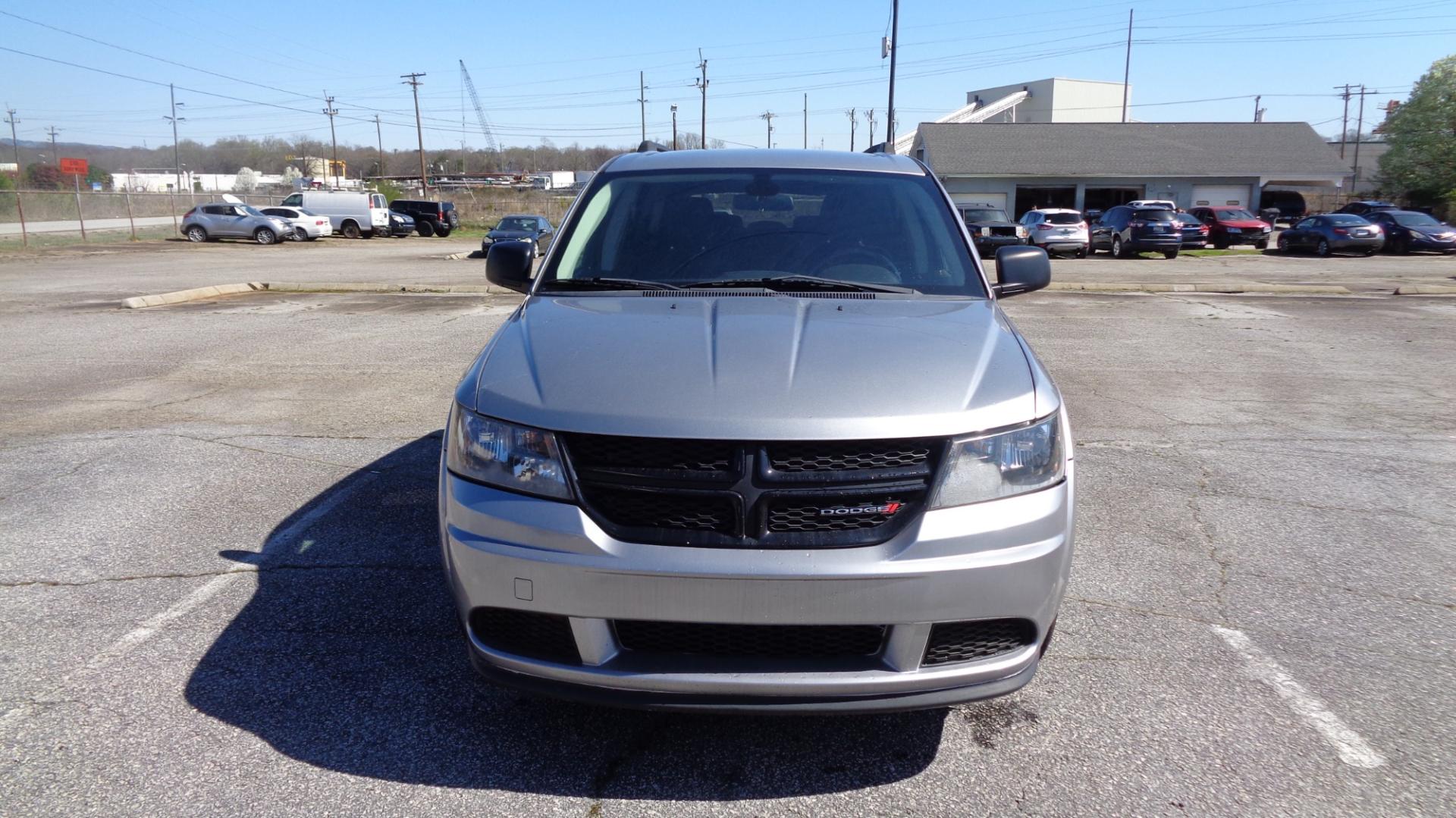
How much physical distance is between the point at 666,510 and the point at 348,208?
1769 inches

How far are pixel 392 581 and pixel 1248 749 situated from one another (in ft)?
10.3

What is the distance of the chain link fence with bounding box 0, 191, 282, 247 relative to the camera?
37781 millimetres

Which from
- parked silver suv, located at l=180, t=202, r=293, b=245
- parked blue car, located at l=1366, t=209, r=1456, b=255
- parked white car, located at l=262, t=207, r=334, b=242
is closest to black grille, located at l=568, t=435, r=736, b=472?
parked blue car, located at l=1366, t=209, r=1456, b=255

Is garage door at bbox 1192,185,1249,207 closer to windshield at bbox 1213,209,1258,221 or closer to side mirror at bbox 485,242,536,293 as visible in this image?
windshield at bbox 1213,209,1258,221

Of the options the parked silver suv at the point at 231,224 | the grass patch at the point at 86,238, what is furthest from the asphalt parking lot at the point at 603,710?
the parked silver suv at the point at 231,224

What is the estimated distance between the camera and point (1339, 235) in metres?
29.1

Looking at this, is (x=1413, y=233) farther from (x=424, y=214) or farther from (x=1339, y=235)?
(x=424, y=214)

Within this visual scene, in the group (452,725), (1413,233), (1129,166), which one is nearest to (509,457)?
(452,725)

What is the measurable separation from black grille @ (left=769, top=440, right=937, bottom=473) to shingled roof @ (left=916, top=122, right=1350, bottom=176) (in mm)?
46563

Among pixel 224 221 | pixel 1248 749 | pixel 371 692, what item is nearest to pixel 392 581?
pixel 371 692

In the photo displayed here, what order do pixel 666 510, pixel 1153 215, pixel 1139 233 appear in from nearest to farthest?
pixel 666 510
pixel 1139 233
pixel 1153 215

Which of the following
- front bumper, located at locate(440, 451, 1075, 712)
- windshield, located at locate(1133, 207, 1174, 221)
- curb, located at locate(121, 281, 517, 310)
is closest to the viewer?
front bumper, located at locate(440, 451, 1075, 712)

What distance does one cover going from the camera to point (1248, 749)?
2.93 meters

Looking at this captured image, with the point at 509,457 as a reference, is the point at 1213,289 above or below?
below
